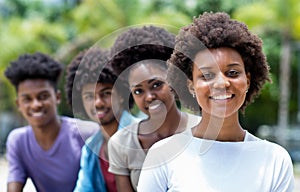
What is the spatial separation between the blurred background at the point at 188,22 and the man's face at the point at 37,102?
1047cm

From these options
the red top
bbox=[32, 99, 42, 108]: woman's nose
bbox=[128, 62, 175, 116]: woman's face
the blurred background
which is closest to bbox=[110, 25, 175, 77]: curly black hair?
bbox=[128, 62, 175, 116]: woman's face

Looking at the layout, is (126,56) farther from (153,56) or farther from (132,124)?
(132,124)

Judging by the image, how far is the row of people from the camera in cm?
228

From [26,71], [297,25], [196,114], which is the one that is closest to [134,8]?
[297,25]

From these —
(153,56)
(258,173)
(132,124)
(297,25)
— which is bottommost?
(258,173)

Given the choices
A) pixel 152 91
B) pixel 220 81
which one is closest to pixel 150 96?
pixel 152 91

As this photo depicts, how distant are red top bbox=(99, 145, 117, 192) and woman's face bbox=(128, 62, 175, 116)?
23.3 inches

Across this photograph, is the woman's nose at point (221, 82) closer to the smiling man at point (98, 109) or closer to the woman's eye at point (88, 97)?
the smiling man at point (98, 109)

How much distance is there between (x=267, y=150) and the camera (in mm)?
2301

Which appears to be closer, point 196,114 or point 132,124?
point 196,114

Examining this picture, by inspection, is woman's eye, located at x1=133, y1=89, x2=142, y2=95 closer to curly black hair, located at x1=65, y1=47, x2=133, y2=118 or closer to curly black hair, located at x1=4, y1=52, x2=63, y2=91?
curly black hair, located at x1=65, y1=47, x2=133, y2=118

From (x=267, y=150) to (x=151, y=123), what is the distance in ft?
2.67

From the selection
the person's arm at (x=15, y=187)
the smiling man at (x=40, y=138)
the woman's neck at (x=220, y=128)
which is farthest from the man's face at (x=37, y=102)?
the woman's neck at (x=220, y=128)

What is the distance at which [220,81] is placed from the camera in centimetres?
225
